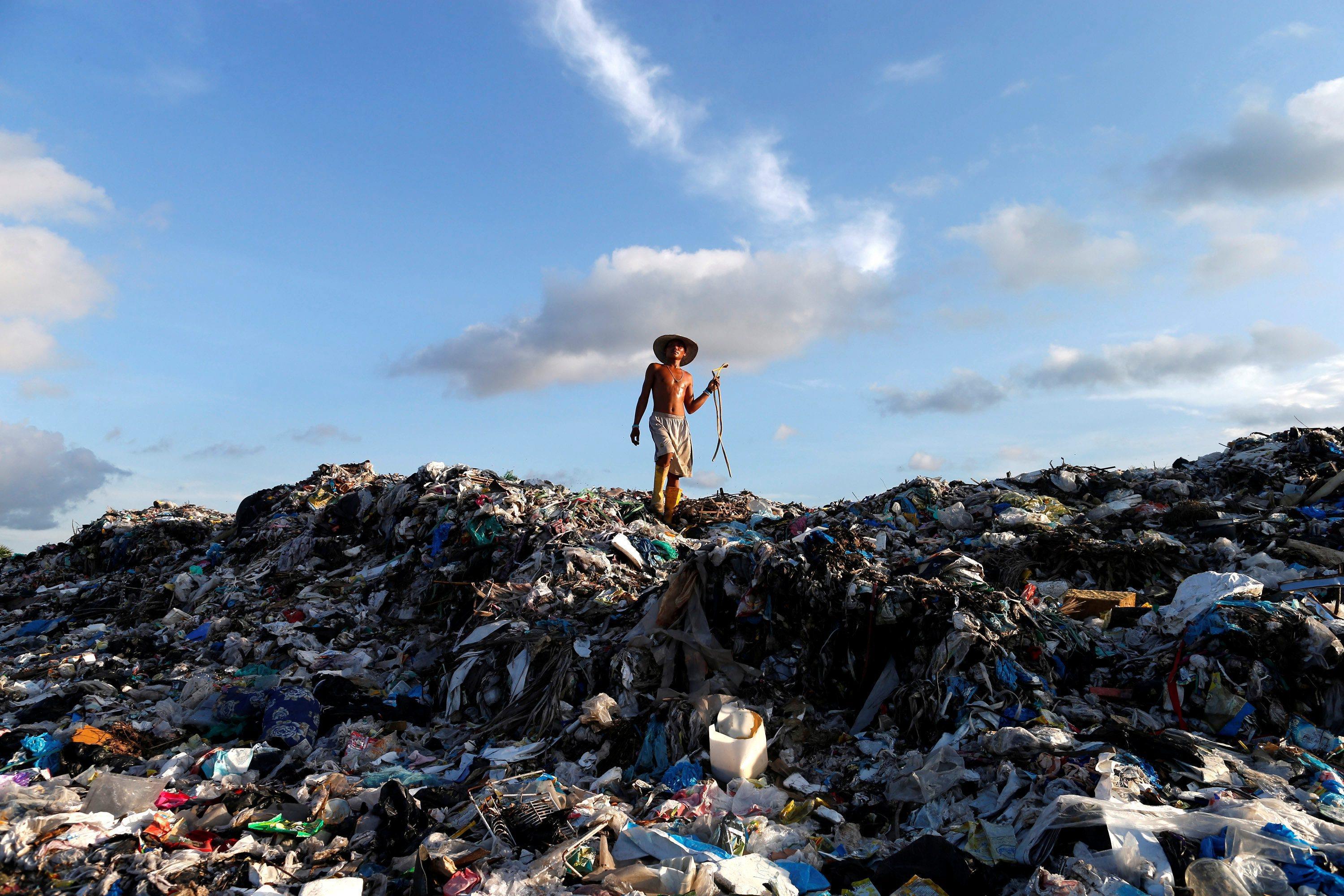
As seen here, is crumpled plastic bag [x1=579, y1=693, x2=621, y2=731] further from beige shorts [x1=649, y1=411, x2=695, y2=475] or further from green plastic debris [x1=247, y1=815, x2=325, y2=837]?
beige shorts [x1=649, y1=411, x2=695, y2=475]

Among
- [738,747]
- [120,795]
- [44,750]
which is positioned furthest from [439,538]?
[738,747]

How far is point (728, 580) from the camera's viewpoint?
6328 millimetres

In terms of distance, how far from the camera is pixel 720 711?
4.87 meters

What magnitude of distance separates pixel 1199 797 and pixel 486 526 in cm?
690

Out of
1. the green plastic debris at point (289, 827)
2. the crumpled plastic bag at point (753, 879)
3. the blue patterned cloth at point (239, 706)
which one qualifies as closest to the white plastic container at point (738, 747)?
the crumpled plastic bag at point (753, 879)

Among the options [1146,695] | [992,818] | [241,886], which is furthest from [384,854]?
[1146,695]

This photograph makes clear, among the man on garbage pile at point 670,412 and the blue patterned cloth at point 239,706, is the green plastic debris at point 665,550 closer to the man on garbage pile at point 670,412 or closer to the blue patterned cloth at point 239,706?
the man on garbage pile at point 670,412

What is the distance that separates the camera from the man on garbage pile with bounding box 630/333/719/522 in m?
10.3

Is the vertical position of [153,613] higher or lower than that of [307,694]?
higher

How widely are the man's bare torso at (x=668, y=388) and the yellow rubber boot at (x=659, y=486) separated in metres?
0.74

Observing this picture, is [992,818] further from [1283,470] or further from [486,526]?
[1283,470]

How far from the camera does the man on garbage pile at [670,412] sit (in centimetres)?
1026

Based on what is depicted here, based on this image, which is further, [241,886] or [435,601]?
[435,601]

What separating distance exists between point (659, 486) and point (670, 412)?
1.01 metres
